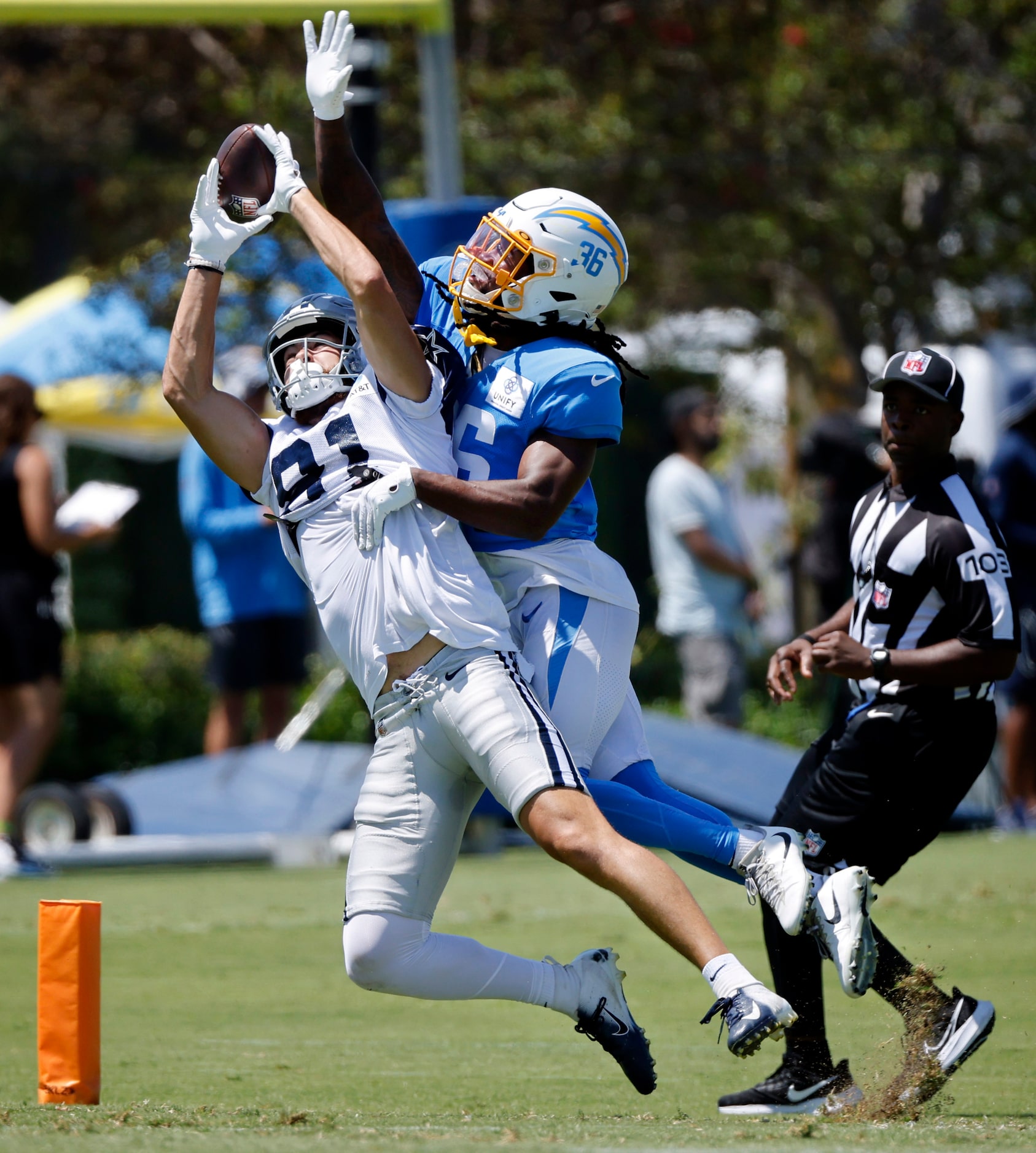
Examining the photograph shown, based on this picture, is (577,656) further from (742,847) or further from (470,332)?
(470,332)

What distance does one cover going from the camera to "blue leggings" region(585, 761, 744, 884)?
15.0 ft

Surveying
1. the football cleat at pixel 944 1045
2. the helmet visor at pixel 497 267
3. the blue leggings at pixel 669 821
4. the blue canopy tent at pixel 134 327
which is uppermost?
the blue canopy tent at pixel 134 327

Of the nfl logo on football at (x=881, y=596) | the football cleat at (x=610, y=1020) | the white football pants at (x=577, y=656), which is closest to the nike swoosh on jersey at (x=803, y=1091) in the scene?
the football cleat at (x=610, y=1020)

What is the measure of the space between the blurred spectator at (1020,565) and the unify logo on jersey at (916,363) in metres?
5.77

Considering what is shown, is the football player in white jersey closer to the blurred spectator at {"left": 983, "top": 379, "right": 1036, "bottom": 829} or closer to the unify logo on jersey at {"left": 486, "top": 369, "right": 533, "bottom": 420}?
the unify logo on jersey at {"left": 486, "top": 369, "right": 533, "bottom": 420}

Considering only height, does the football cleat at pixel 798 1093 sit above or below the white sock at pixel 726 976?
below

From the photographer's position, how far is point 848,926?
171 inches

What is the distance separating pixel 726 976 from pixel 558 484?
3.86 ft

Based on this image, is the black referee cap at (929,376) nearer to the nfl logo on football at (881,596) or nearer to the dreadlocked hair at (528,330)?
the nfl logo on football at (881,596)

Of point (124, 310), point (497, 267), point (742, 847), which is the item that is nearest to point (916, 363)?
point (497, 267)

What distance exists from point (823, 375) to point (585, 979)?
11.5 m

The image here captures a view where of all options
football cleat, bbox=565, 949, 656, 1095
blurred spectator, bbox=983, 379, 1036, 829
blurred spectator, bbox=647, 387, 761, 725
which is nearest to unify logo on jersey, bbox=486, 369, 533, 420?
football cleat, bbox=565, 949, 656, 1095

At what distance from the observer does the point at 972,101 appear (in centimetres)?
1485

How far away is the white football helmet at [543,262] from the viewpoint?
15.4 feet
